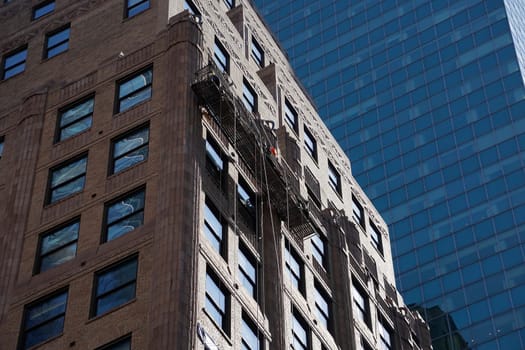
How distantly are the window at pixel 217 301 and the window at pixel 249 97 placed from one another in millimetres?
13402

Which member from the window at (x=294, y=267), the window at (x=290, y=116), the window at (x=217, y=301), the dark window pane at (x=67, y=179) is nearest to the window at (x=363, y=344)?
the window at (x=294, y=267)

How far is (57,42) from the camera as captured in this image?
2080 inches

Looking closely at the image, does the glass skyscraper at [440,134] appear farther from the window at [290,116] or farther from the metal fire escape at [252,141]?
the metal fire escape at [252,141]

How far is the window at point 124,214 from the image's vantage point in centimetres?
4125

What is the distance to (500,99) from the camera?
398 ft

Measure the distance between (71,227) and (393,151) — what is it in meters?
85.8

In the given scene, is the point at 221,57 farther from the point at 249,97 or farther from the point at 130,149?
the point at 130,149

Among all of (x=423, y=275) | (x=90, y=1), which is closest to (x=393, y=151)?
(x=423, y=275)

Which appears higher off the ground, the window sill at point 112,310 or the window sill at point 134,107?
the window sill at point 134,107

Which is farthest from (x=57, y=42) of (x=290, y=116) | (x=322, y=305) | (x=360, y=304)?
(x=360, y=304)

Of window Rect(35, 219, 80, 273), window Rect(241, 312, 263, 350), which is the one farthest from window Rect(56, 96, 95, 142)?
window Rect(241, 312, 263, 350)

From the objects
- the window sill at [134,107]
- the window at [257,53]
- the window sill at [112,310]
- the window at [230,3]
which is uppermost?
the window at [230,3]

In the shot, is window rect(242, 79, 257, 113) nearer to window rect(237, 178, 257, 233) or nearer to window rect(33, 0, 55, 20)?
window rect(237, 178, 257, 233)

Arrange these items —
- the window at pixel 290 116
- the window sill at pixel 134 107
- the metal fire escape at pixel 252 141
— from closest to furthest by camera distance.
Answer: the metal fire escape at pixel 252 141 < the window sill at pixel 134 107 < the window at pixel 290 116
